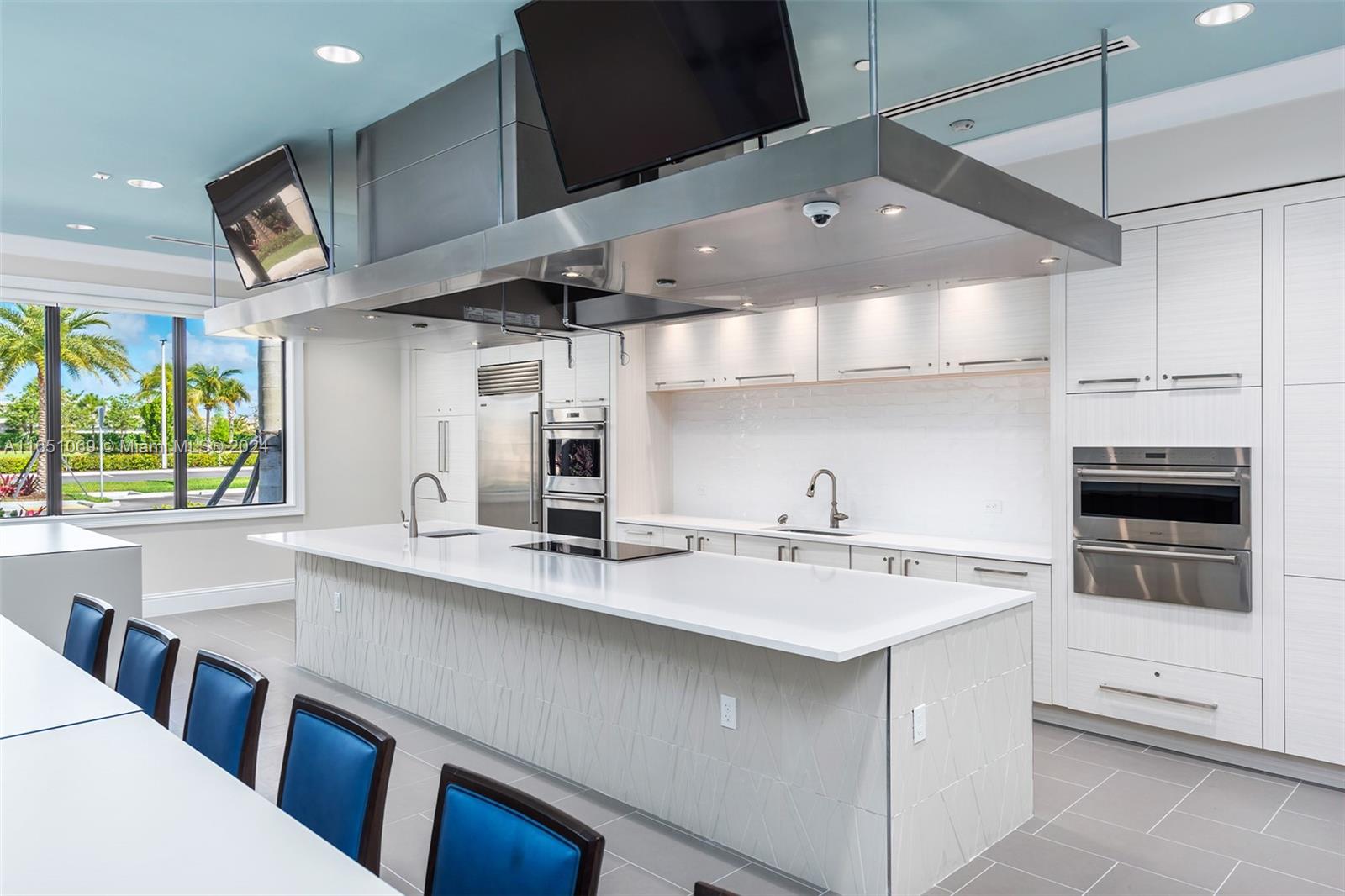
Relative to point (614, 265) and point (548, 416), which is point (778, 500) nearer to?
point (548, 416)

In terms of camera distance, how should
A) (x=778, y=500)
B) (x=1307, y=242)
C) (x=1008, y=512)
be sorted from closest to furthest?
(x=1307, y=242)
(x=1008, y=512)
(x=778, y=500)

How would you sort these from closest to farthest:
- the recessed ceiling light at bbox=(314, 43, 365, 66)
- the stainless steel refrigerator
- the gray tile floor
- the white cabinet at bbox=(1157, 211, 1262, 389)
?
1. the gray tile floor
2. the recessed ceiling light at bbox=(314, 43, 365, 66)
3. the white cabinet at bbox=(1157, 211, 1262, 389)
4. the stainless steel refrigerator

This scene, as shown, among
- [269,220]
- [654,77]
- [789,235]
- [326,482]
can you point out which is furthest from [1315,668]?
[326,482]

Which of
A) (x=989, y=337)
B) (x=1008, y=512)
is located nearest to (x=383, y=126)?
(x=989, y=337)

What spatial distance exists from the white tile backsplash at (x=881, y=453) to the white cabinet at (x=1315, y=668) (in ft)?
4.07

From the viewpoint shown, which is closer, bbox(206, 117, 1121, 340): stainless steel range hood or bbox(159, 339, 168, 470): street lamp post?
bbox(206, 117, 1121, 340): stainless steel range hood

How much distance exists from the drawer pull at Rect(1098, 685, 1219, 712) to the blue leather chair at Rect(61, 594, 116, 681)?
159 inches

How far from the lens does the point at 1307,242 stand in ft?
11.0

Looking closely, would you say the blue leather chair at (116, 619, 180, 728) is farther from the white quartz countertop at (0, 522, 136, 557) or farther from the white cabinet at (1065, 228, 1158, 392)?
the white cabinet at (1065, 228, 1158, 392)

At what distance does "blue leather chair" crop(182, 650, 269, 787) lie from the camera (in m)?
2.02

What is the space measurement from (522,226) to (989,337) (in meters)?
2.68

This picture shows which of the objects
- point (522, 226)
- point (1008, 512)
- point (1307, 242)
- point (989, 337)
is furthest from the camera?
point (1008, 512)

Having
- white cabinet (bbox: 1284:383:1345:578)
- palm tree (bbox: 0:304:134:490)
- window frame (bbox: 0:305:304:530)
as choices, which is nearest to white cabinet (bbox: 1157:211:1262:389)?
white cabinet (bbox: 1284:383:1345:578)

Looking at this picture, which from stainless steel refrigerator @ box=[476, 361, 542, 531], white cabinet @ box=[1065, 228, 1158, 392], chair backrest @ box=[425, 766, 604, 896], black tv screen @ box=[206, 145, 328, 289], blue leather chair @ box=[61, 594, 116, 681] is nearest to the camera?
chair backrest @ box=[425, 766, 604, 896]
